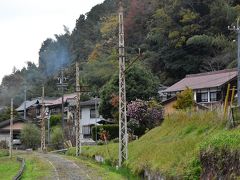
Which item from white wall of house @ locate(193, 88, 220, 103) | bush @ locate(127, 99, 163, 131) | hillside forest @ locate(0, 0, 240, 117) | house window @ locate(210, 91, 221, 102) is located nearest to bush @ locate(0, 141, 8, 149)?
hillside forest @ locate(0, 0, 240, 117)

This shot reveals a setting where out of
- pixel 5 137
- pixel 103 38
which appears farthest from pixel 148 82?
pixel 103 38

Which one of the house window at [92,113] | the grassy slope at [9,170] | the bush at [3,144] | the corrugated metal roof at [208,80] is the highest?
the corrugated metal roof at [208,80]

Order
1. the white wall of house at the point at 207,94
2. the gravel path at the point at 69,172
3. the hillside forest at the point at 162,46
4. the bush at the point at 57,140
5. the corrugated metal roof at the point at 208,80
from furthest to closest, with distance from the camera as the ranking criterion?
1. the bush at the point at 57,140
2. the hillside forest at the point at 162,46
3. the white wall of house at the point at 207,94
4. the corrugated metal roof at the point at 208,80
5. the gravel path at the point at 69,172

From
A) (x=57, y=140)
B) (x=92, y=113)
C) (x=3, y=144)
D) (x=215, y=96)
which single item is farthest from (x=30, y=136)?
(x=215, y=96)

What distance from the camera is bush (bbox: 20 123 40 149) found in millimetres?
59094

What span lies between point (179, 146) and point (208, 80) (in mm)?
32892

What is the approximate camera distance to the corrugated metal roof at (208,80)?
47188mm

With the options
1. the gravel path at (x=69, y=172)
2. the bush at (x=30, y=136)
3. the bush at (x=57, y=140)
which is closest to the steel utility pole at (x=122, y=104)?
the gravel path at (x=69, y=172)

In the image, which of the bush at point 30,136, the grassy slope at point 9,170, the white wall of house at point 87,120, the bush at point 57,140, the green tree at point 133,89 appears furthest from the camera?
the white wall of house at point 87,120

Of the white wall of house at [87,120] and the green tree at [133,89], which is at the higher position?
the green tree at [133,89]

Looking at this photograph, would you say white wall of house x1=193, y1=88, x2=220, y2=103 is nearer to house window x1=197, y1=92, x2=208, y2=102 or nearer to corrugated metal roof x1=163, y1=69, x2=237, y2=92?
house window x1=197, y1=92, x2=208, y2=102

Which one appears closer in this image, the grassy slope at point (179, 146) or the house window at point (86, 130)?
the grassy slope at point (179, 146)

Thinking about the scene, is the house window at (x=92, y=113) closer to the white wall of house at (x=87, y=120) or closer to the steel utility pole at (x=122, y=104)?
the white wall of house at (x=87, y=120)

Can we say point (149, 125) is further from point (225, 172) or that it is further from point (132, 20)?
point (132, 20)
